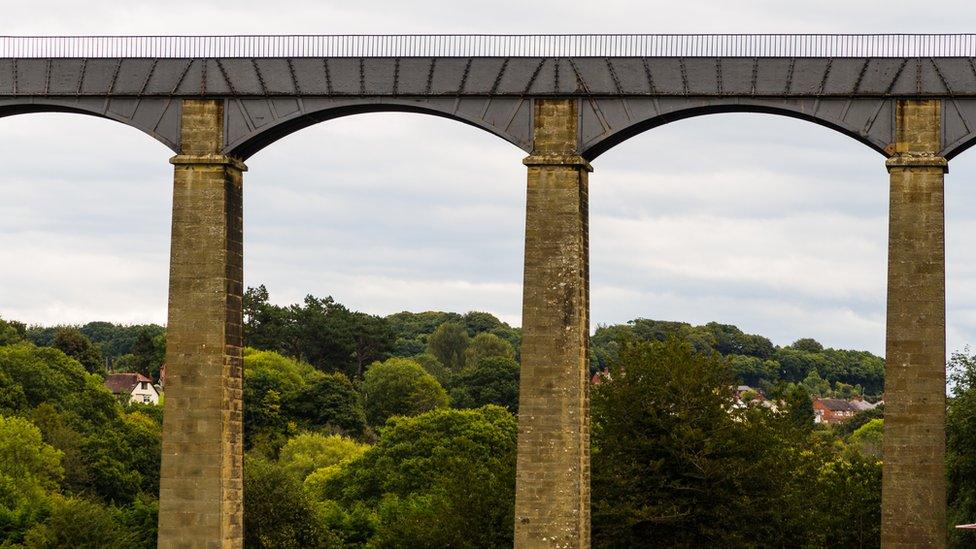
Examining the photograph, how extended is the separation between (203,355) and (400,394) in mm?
85109

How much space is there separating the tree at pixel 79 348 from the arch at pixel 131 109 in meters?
81.6

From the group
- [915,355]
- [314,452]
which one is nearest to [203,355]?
[915,355]

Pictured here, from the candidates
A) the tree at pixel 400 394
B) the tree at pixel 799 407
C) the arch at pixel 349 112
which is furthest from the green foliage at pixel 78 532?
the tree at pixel 400 394

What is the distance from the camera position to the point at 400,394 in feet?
422

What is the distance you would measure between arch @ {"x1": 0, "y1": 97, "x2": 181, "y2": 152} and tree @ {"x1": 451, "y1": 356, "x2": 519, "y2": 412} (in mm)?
78364

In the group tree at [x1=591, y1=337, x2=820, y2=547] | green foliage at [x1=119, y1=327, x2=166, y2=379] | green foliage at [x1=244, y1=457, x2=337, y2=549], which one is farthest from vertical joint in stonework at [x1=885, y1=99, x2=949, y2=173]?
green foliage at [x1=119, y1=327, x2=166, y2=379]

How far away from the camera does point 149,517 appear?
2650 inches

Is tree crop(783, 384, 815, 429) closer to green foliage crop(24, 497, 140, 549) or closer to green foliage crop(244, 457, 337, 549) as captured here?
green foliage crop(244, 457, 337, 549)

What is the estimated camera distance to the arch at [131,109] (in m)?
45.0

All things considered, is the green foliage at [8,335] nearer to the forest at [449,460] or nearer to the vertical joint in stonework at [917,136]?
the forest at [449,460]

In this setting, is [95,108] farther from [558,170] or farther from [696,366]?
[696,366]

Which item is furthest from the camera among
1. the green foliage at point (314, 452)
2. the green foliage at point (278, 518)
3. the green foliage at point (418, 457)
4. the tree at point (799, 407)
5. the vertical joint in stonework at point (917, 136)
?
the green foliage at point (314, 452)

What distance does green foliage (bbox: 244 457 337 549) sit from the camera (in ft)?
219

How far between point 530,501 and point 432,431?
4804 centimetres
